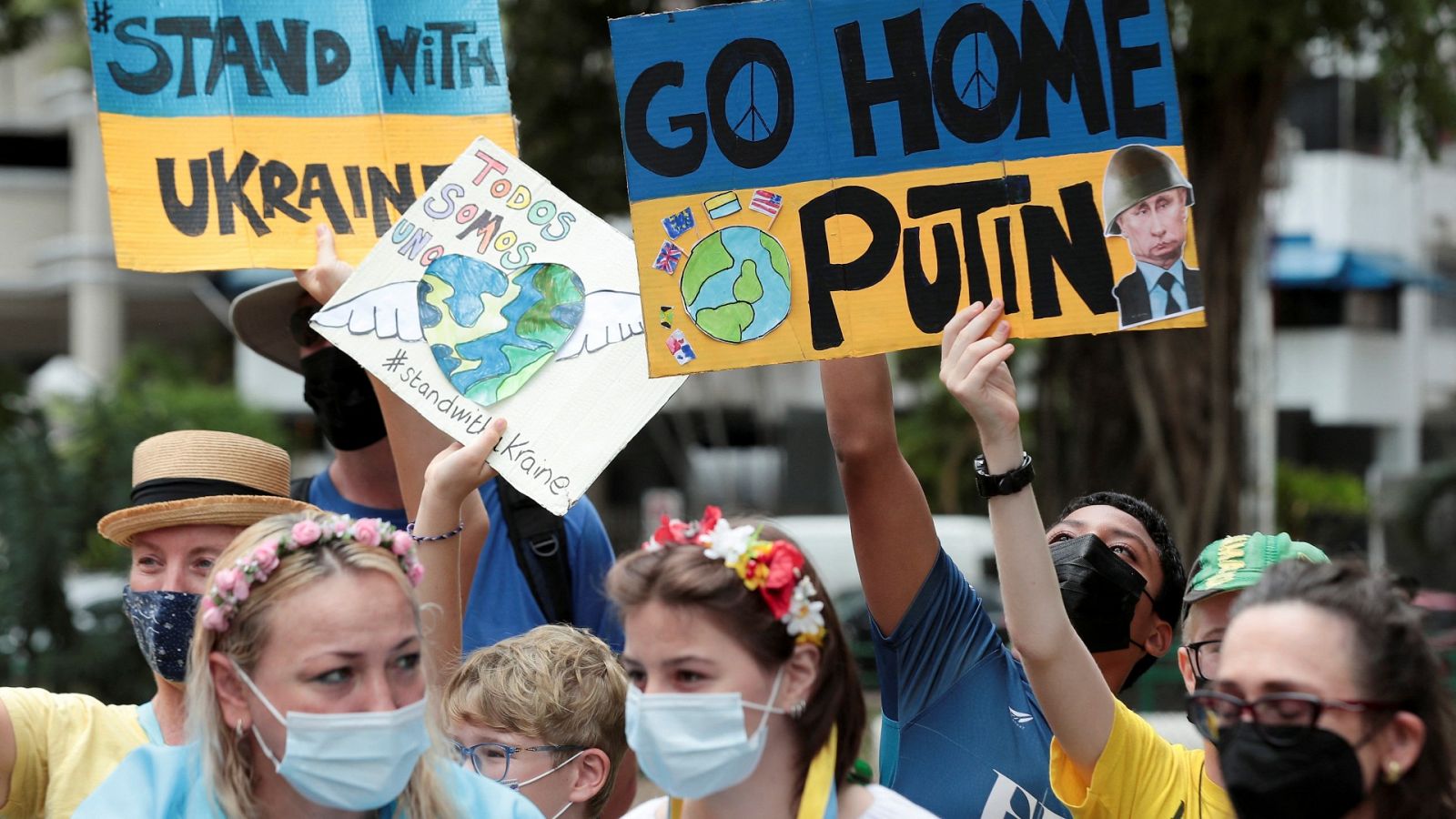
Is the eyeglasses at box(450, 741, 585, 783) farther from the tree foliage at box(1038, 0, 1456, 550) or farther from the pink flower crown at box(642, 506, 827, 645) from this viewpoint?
the tree foliage at box(1038, 0, 1456, 550)

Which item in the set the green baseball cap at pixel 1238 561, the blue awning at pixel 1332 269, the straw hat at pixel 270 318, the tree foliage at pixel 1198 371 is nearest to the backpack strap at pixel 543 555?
the straw hat at pixel 270 318

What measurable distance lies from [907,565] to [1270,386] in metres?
16.4

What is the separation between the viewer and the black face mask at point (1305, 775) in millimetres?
2439

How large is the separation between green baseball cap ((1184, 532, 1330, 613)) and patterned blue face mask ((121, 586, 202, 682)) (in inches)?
78.8

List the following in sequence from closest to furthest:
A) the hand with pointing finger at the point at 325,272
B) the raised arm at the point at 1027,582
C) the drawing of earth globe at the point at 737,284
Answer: the raised arm at the point at 1027,582 < the drawing of earth globe at the point at 737,284 < the hand with pointing finger at the point at 325,272

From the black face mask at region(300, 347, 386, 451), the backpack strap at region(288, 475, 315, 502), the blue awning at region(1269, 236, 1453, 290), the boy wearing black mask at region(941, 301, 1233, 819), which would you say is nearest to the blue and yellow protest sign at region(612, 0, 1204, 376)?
the boy wearing black mask at region(941, 301, 1233, 819)

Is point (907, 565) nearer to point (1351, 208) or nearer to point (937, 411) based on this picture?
point (937, 411)

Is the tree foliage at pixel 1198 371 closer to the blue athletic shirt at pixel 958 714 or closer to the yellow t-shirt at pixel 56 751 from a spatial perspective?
the blue athletic shirt at pixel 958 714

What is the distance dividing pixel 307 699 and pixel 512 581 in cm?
153

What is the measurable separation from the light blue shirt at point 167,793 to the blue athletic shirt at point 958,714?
84 cm

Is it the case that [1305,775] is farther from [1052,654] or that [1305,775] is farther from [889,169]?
[889,169]

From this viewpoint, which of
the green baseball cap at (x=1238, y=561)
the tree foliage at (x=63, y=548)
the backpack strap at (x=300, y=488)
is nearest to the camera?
the green baseball cap at (x=1238, y=561)

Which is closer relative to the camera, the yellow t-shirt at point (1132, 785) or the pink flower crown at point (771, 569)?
the pink flower crown at point (771, 569)

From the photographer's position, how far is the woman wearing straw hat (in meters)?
3.15
